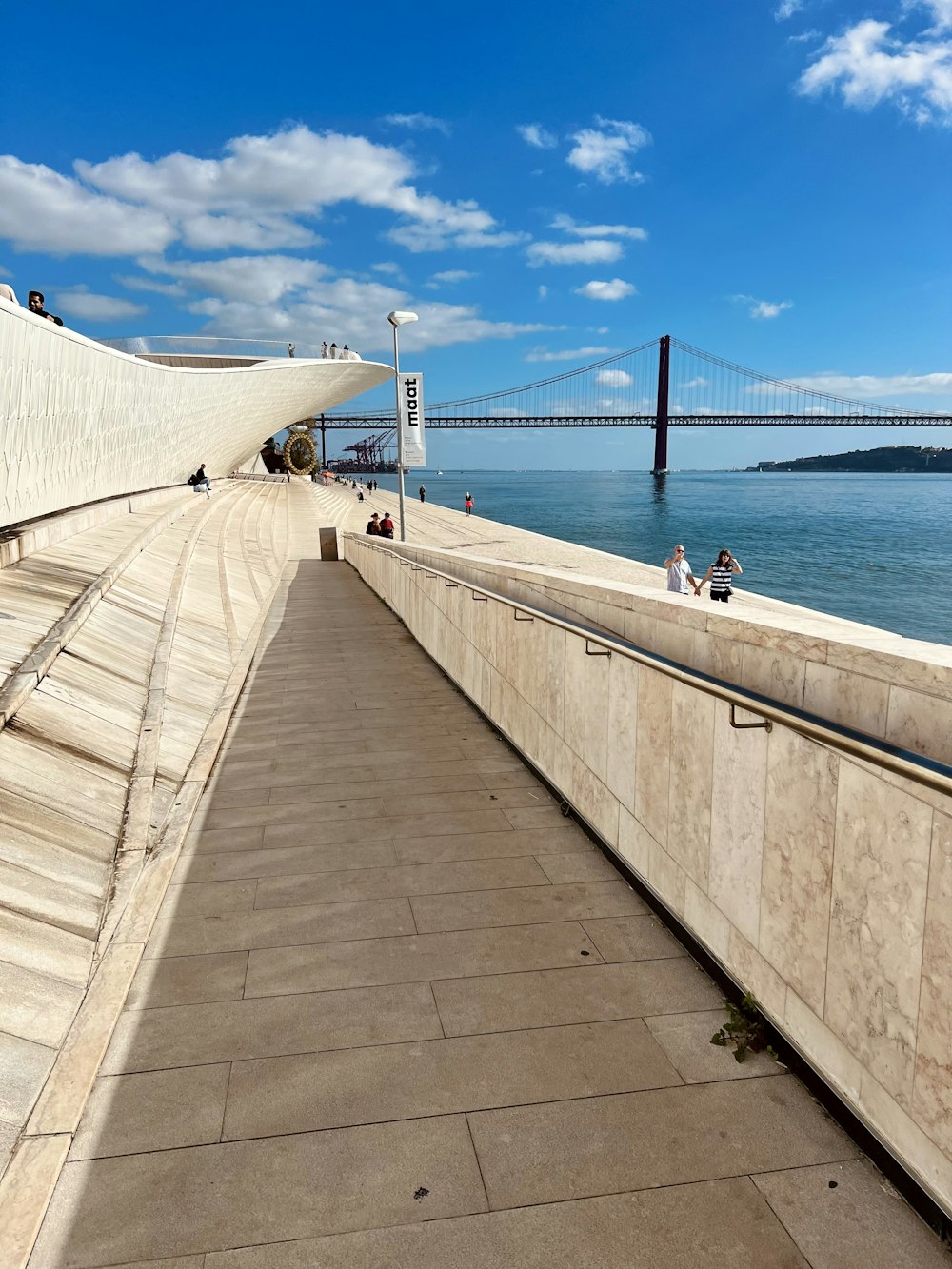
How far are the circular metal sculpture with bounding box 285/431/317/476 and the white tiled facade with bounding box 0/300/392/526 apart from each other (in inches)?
535

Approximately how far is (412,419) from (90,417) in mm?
6827

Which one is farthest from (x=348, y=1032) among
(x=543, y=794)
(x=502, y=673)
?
(x=502, y=673)

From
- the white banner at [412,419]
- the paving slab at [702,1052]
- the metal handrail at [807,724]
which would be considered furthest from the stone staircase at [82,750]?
the white banner at [412,419]

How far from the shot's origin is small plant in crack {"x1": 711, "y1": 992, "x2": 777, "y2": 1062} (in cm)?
258

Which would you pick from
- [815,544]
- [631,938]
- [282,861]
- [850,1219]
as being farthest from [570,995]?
[815,544]

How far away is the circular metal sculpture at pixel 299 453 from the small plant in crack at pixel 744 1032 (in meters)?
54.2

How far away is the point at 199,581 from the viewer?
40.0 ft

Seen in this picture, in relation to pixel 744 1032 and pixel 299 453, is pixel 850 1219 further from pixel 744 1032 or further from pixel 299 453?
pixel 299 453

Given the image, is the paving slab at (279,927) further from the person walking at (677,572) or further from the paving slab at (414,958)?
the person walking at (677,572)

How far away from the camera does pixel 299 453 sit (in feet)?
182

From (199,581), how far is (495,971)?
1007 centimetres

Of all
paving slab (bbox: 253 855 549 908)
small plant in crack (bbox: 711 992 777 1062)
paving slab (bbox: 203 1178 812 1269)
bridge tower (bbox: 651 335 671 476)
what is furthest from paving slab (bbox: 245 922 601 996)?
bridge tower (bbox: 651 335 671 476)

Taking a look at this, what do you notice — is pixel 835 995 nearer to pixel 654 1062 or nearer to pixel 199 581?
pixel 654 1062

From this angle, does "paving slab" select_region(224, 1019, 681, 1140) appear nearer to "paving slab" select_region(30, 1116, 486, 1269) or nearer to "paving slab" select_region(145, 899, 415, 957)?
"paving slab" select_region(30, 1116, 486, 1269)
